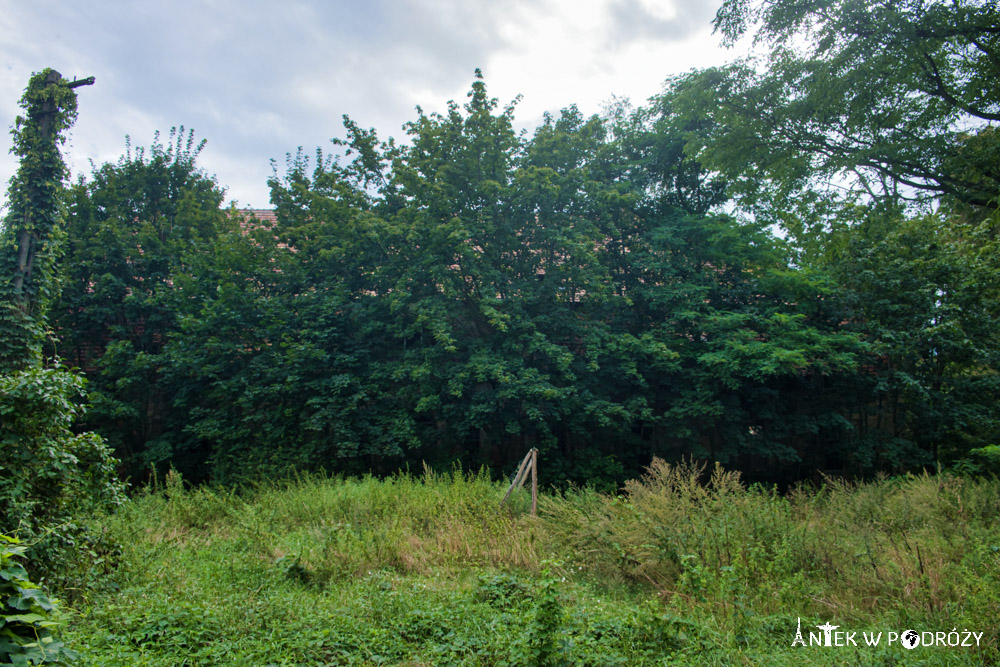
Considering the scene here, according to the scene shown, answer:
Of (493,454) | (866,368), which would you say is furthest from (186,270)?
(866,368)

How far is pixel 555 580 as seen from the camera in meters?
3.99

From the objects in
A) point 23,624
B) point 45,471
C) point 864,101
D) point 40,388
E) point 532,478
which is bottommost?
point 532,478

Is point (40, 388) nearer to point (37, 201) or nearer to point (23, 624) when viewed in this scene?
point (37, 201)

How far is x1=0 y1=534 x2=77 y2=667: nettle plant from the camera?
92.1 inches

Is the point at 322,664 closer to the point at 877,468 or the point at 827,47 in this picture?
the point at 827,47

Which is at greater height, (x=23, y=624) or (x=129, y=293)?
(x=129, y=293)

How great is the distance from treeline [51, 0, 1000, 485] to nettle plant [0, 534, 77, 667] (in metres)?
9.32

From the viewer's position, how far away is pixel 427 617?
15.5ft

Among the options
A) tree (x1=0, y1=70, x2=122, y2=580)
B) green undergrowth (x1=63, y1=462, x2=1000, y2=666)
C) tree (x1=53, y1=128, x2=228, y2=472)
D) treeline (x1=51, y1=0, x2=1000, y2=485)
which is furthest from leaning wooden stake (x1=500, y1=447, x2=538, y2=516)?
tree (x1=53, y1=128, x2=228, y2=472)

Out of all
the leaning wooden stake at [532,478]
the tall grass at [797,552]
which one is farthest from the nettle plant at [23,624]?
the leaning wooden stake at [532,478]

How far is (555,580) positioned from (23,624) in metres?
3.12

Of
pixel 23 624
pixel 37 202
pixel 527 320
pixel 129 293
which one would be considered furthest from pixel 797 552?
pixel 129 293

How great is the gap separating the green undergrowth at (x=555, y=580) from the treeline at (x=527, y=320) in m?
4.42

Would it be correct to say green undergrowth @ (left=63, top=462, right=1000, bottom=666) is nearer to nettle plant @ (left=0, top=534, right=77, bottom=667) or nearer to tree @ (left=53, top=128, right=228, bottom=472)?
nettle plant @ (left=0, top=534, right=77, bottom=667)
